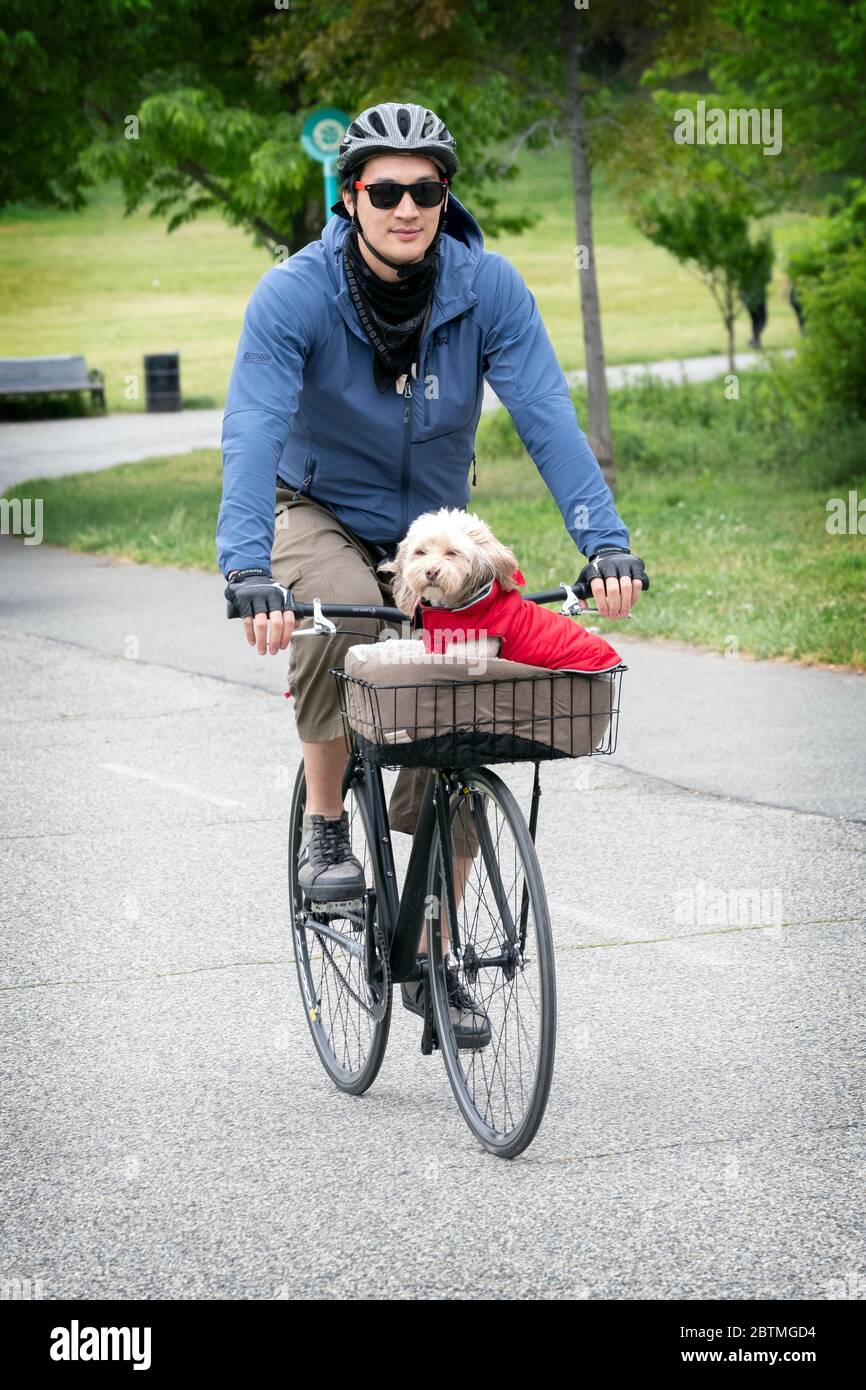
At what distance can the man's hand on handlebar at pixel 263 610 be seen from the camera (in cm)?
375

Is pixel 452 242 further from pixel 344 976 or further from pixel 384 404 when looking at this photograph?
pixel 344 976

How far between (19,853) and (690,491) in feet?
37.2

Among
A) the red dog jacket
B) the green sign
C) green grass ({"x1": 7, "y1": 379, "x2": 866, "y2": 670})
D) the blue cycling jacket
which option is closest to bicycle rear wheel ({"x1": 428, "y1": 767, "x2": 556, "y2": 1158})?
the red dog jacket

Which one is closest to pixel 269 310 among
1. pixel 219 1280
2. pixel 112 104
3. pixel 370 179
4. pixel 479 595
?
pixel 370 179

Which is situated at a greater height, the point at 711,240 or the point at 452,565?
the point at 711,240

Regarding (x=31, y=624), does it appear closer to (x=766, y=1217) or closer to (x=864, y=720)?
(x=864, y=720)

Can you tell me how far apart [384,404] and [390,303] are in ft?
0.76

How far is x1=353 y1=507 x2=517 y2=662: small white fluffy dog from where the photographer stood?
3.62 metres

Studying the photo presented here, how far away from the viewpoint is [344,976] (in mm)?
4691

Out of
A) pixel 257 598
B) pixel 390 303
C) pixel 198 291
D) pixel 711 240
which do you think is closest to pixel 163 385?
pixel 711 240

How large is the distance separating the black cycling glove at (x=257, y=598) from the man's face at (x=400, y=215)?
866mm

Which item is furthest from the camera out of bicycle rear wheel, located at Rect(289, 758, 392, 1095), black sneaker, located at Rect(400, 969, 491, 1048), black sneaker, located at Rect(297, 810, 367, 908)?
black sneaker, located at Rect(297, 810, 367, 908)

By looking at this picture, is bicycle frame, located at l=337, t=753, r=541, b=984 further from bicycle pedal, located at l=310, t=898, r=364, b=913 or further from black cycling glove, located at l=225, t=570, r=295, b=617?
black cycling glove, located at l=225, t=570, r=295, b=617

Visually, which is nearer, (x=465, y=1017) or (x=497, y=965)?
(x=497, y=965)
